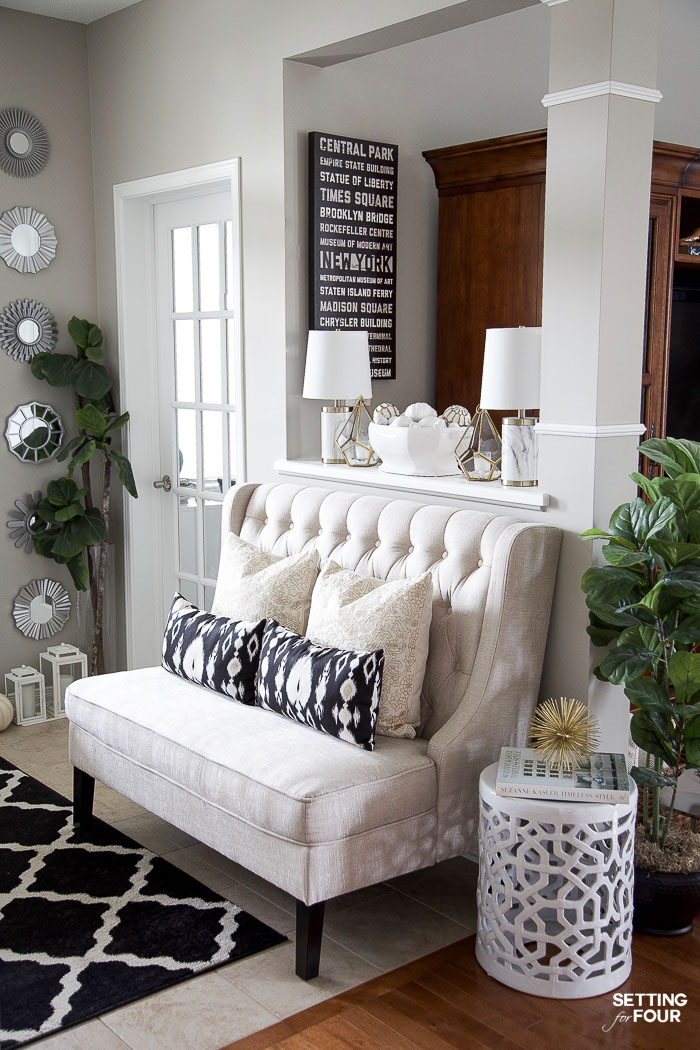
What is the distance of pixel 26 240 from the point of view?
441 centimetres

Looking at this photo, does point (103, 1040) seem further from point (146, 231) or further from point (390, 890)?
point (146, 231)

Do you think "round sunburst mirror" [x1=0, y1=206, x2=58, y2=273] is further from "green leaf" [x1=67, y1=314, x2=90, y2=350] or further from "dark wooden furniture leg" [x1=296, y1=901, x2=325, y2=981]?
"dark wooden furniture leg" [x1=296, y1=901, x2=325, y2=981]

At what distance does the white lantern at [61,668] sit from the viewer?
4465 mm

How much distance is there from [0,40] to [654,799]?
3.71 m

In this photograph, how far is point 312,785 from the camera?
2469 mm

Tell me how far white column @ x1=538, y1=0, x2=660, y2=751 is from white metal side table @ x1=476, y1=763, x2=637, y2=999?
0.50 m

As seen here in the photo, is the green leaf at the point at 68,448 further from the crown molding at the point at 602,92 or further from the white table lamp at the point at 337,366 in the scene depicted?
the crown molding at the point at 602,92

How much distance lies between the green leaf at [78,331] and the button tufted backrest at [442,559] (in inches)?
62.5

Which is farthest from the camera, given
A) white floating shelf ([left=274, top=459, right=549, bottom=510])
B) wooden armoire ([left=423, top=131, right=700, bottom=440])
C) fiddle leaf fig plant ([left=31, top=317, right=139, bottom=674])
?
fiddle leaf fig plant ([left=31, top=317, right=139, bottom=674])

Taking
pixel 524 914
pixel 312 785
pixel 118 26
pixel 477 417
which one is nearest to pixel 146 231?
pixel 118 26

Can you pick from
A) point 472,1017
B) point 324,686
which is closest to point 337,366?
point 324,686

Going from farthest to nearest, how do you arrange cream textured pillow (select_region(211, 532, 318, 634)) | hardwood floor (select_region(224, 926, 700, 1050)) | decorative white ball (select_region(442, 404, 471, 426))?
1. decorative white ball (select_region(442, 404, 471, 426))
2. cream textured pillow (select_region(211, 532, 318, 634))
3. hardwood floor (select_region(224, 926, 700, 1050))

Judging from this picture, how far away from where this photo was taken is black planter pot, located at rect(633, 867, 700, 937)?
2.63 metres

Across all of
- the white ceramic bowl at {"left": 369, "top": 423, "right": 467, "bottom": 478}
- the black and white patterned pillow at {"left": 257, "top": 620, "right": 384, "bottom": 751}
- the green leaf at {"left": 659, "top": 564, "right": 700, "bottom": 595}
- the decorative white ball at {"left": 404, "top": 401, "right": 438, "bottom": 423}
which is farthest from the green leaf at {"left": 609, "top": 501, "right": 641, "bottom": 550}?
the decorative white ball at {"left": 404, "top": 401, "right": 438, "bottom": 423}
